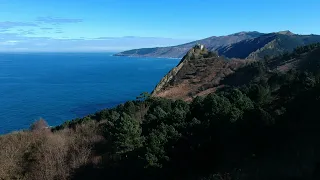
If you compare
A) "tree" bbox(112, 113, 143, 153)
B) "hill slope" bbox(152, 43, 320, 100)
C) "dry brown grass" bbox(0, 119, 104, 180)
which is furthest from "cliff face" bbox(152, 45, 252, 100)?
"dry brown grass" bbox(0, 119, 104, 180)

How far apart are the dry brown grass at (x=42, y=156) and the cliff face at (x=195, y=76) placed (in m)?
26.8

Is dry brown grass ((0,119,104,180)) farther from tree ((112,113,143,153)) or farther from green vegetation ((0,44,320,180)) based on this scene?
tree ((112,113,143,153))

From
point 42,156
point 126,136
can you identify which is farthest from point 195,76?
point 42,156

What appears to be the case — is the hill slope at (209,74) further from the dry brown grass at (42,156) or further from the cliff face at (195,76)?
the dry brown grass at (42,156)

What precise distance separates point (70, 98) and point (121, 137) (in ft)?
189

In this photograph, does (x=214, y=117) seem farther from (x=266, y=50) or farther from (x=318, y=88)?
(x=266, y=50)

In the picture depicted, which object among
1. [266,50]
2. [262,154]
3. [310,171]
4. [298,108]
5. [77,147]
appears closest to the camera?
[310,171]

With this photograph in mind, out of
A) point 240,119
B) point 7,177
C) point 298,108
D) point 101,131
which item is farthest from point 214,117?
point 7,177

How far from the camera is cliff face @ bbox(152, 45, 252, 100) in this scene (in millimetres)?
48312

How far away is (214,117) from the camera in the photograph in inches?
774

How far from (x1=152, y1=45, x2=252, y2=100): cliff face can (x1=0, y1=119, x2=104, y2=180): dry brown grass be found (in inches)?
1055

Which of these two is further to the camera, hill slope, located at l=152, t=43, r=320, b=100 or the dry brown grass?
hill slope, located at l=152, t=43, r=320, b=100

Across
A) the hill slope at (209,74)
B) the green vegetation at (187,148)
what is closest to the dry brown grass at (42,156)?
the green vegetation at (187,148)

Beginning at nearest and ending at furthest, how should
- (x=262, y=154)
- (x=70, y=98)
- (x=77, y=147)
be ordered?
(x=262, y=154) < (x=77, y=147) < (x=70, y=98)
